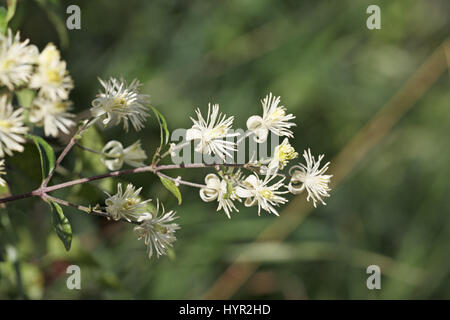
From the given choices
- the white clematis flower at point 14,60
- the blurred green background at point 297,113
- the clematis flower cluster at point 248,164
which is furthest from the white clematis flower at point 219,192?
the blurred green background at point 297,113

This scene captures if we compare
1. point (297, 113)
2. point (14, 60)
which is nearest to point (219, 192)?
point (14, 60)

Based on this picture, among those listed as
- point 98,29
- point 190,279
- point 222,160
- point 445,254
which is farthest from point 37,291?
point 445,254

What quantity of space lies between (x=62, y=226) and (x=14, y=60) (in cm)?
9

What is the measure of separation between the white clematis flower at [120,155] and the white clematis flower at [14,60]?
6 cm

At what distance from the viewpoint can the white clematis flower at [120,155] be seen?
0.28 meters

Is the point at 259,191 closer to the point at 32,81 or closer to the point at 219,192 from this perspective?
the point at 219,192

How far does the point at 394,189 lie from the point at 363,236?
142mm

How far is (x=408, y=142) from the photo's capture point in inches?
39.3

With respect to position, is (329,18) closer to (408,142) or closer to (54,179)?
(408,142)

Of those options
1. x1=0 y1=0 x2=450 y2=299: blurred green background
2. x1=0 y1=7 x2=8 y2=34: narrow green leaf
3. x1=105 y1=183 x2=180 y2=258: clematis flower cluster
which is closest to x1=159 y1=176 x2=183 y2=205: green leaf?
x1=105 y1=183 x2=180 y2=258: clematis flower cluster

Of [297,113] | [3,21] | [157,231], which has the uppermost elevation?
[297,113]

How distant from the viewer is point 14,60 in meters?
0.24

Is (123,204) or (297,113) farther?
(297,113)
